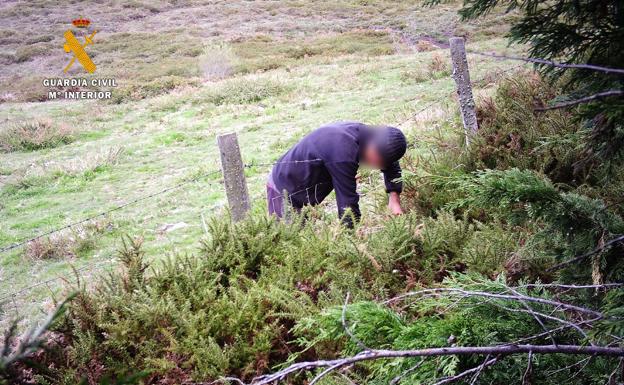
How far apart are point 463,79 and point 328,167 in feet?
9.35

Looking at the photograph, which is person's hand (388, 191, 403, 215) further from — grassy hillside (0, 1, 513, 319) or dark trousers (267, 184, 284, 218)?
grassy hillside (0, 1, 513, 319)

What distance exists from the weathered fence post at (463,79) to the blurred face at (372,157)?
2.22 metres

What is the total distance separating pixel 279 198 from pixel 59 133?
12456 millimetres

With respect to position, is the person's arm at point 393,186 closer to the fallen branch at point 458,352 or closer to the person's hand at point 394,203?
the person's hand at point 394,203

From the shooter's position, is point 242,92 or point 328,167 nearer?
point 328,167

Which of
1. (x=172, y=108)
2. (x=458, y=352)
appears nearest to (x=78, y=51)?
(x=172, y=108)

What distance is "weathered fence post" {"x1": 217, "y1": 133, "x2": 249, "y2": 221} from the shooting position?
396 centimetres

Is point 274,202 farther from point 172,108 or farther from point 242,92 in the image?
point 172,108

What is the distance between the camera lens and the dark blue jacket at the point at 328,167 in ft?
12.3

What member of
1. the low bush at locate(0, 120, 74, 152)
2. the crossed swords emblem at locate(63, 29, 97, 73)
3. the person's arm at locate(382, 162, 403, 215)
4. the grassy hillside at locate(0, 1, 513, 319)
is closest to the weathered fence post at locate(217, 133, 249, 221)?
the grassy hillside at locate(0, 1, 513, 319)

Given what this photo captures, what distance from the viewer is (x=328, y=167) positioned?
3836 millimetres

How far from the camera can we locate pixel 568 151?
154 inches

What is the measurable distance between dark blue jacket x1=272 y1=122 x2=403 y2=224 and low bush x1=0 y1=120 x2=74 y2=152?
40.0 ft

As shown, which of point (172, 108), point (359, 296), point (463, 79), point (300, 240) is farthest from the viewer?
point (172, 108)
